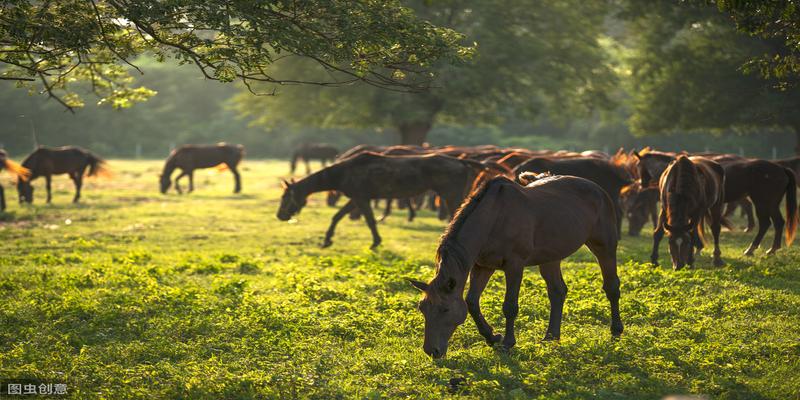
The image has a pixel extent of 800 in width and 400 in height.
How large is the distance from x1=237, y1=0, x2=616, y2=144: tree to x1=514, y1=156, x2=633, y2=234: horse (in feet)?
32.8

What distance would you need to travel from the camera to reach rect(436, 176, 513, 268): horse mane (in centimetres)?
712

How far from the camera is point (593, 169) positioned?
55.7 feet

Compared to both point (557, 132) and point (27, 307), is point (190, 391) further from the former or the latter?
point (557, 132)

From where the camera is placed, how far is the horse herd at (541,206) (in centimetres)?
727

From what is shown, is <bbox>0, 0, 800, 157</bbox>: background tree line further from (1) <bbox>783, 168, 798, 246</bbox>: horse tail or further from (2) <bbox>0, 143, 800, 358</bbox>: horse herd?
(1) <bbox>783, 168, 798, 246</bbox>: horse tail

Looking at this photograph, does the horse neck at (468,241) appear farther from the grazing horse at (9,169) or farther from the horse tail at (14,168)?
the horse tail at (14,168)

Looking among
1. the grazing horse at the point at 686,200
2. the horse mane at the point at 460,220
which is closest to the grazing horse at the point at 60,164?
the grazing horse at the point at 686,200

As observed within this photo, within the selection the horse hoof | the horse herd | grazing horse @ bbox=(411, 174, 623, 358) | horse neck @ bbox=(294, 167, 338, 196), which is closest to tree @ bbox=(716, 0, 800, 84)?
the horse herd

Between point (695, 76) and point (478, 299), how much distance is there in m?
21.5

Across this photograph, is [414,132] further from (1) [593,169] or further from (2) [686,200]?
(2) [686,200]

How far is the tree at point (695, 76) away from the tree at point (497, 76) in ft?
8.15

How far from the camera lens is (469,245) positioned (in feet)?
23.7

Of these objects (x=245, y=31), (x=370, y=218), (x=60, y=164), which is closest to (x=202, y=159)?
(x=60, y=164)

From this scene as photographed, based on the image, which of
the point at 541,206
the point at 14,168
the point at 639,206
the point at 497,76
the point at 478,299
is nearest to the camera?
the point at 478,299
